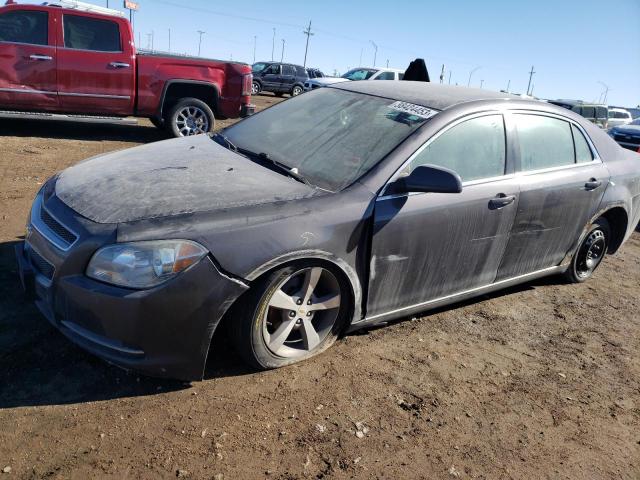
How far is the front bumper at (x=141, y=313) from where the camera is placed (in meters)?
2.39

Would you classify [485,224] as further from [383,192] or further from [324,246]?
[324,246]

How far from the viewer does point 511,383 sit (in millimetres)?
3182

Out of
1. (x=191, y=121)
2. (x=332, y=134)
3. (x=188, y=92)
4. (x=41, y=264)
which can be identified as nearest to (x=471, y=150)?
(x=332, y=134)

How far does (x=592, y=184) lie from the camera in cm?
414

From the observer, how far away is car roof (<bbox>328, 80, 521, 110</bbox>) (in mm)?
3492

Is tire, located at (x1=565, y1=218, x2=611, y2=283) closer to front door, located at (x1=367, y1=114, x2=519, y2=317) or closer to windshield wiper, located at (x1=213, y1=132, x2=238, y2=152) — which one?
front door, located at (x1=367, y1=114, x2=519, y2=317)

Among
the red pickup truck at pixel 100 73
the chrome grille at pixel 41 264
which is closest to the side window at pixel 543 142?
the chrome grille at pixel 41 264

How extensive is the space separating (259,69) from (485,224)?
25.8m

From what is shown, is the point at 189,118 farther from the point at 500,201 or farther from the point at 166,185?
the point at 500,201

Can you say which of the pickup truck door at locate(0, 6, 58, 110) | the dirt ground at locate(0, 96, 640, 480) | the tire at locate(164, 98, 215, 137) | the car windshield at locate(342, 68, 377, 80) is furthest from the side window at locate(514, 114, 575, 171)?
the car windshield at locate(342, 68, 377, 80)

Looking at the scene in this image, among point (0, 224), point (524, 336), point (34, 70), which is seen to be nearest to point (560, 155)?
point (524, 336)

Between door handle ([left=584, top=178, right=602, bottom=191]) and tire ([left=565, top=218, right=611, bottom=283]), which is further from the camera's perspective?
tire ([left=565, top=218, right=611, bottom=283])

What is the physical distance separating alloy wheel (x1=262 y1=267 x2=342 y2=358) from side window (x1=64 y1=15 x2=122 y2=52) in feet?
23.3

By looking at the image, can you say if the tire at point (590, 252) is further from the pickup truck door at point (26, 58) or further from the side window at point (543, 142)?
the pickup truck door at point (26, 58)
